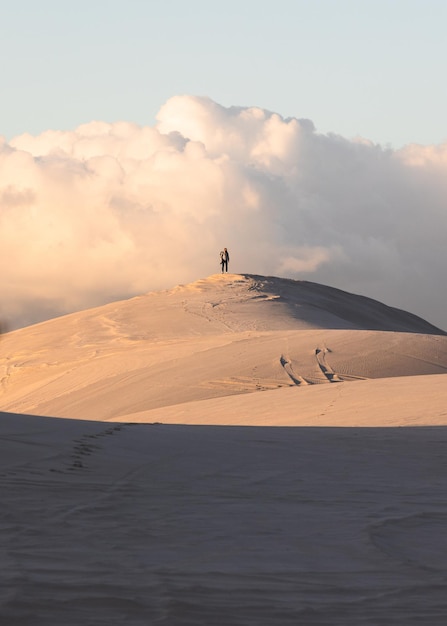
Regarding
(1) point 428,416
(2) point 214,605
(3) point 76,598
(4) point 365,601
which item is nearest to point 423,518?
(4) point 365,601

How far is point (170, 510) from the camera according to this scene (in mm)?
7273

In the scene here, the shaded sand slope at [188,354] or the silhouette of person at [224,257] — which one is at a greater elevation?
the silhouette of person at [224,257]

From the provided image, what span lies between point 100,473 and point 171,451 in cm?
172

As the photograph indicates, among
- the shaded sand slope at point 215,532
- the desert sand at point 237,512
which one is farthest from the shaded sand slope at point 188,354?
the shaded sand slope at point 215,532

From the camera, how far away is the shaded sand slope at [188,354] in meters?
24.7

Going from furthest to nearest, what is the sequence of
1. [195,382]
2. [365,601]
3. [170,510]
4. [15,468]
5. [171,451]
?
[195,382] < [171,451] < [15,468] < [170,510] < [365,601]

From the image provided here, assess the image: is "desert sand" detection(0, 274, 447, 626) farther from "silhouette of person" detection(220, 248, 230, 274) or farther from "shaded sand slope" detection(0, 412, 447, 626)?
"silhouette of person" detection(220, 248, 230, 274)

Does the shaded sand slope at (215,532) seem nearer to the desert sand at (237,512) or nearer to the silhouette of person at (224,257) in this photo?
the desert sand at (237,512)

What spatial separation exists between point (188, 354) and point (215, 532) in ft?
71.9

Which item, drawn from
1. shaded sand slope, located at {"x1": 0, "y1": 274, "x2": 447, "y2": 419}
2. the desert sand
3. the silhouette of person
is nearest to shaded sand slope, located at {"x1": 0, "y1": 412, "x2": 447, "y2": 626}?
the desert sand

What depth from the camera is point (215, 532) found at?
6.61 m

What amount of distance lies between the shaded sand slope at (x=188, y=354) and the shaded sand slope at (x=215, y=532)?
42.7ft

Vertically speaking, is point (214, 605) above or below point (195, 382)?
below

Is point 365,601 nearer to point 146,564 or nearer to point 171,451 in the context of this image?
point 146,564
